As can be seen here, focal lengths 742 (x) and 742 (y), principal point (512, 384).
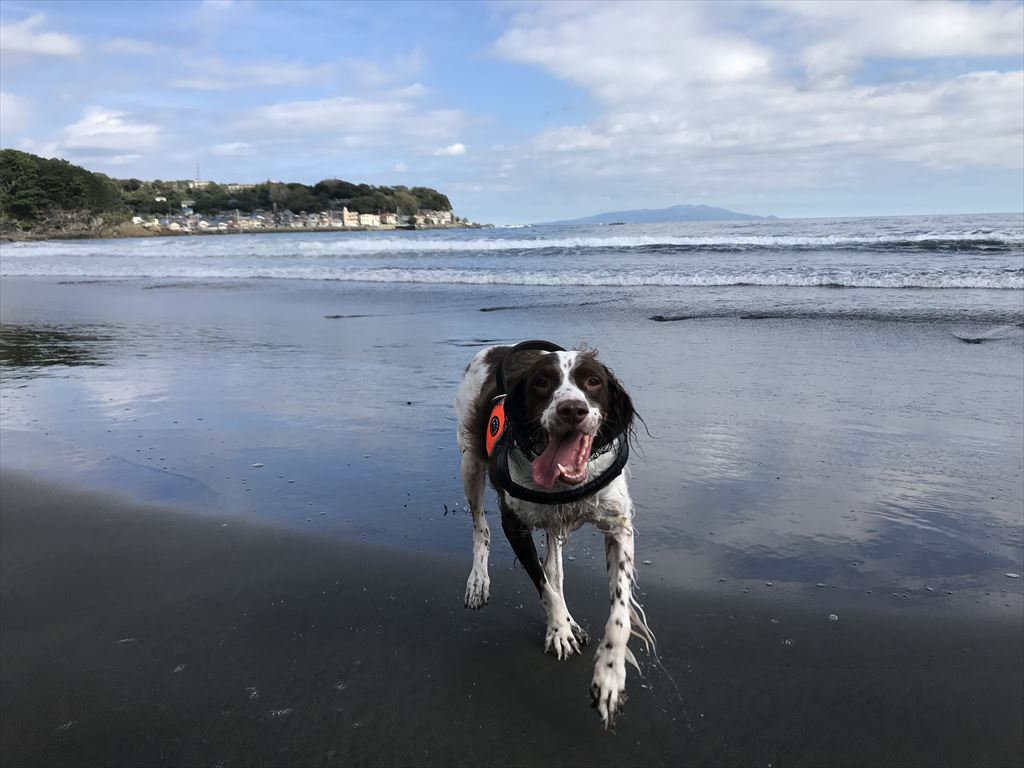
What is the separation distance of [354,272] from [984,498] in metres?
20.9

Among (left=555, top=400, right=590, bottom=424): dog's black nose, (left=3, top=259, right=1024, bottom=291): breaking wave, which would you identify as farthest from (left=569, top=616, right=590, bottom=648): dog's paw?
(left=3, top=259, right=1024, bottom=291): breaking wave

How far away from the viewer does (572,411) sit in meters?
2.75

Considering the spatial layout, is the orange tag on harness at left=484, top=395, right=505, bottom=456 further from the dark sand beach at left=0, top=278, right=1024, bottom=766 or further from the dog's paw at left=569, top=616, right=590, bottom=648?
the dog's paw at left=569, top=616, right=590, bottom=648

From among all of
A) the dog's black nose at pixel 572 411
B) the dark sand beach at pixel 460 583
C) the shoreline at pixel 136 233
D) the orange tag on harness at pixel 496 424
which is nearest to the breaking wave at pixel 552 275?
the dark sand beach at pixel 460 583

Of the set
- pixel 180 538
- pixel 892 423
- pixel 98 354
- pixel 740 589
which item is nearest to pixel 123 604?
pixel 180 538

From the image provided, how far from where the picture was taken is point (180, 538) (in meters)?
3.93

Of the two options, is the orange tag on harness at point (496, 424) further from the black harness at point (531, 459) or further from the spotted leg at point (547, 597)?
the spotted leg at point (547, 597)

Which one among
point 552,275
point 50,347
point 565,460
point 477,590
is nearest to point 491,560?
point 477,590

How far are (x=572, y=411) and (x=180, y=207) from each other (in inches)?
5245

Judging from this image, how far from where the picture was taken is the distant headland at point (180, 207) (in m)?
85.2

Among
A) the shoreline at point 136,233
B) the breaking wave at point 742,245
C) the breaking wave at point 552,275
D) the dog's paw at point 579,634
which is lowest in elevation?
the dog's paw at point 579,634

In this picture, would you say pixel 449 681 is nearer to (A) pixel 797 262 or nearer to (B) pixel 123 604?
(B) pixel 123 604

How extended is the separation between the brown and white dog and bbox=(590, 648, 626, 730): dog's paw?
56 millimetres

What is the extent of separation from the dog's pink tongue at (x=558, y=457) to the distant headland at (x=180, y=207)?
9153cm
